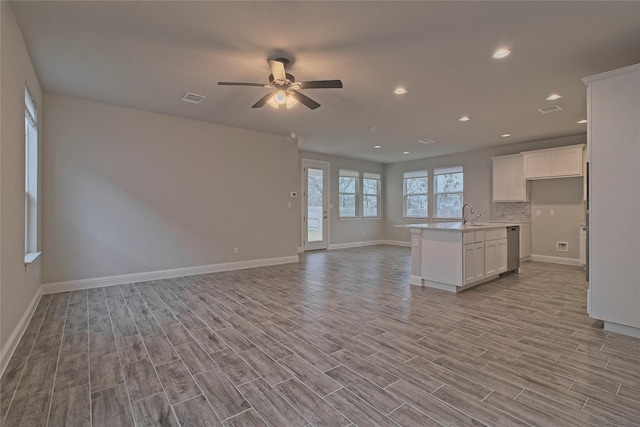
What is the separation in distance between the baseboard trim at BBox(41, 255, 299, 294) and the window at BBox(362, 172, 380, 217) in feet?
13.6

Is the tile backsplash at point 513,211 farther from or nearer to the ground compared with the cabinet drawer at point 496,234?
farther from the ground

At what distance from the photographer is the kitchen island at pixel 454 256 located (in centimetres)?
421

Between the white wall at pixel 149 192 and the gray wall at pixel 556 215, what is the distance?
5.80m

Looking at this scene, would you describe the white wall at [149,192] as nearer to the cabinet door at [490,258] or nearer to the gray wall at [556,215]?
the cabinet door at [490,258]

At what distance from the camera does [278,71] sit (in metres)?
3.00

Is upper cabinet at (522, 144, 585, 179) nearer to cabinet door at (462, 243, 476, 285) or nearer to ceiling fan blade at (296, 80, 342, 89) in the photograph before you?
cabinet door at (462, 243, 476, 285)

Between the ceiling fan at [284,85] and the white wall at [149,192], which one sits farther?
the white wall at [149,192]

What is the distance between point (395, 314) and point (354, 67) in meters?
2.75

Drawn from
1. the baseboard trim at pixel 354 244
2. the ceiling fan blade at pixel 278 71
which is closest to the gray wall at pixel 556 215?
the baseboard trim at pixel 354 244

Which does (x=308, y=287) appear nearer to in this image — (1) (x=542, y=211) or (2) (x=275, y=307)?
(2) (x=275, y=307)

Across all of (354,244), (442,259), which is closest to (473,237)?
(442,259)

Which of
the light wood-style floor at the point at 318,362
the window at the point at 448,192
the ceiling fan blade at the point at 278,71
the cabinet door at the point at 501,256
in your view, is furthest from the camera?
the window at the point at 448,192

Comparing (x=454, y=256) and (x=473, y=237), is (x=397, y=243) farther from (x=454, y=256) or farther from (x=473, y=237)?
(x=454, y=256)

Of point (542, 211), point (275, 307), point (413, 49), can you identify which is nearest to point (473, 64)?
point (413, 49)
